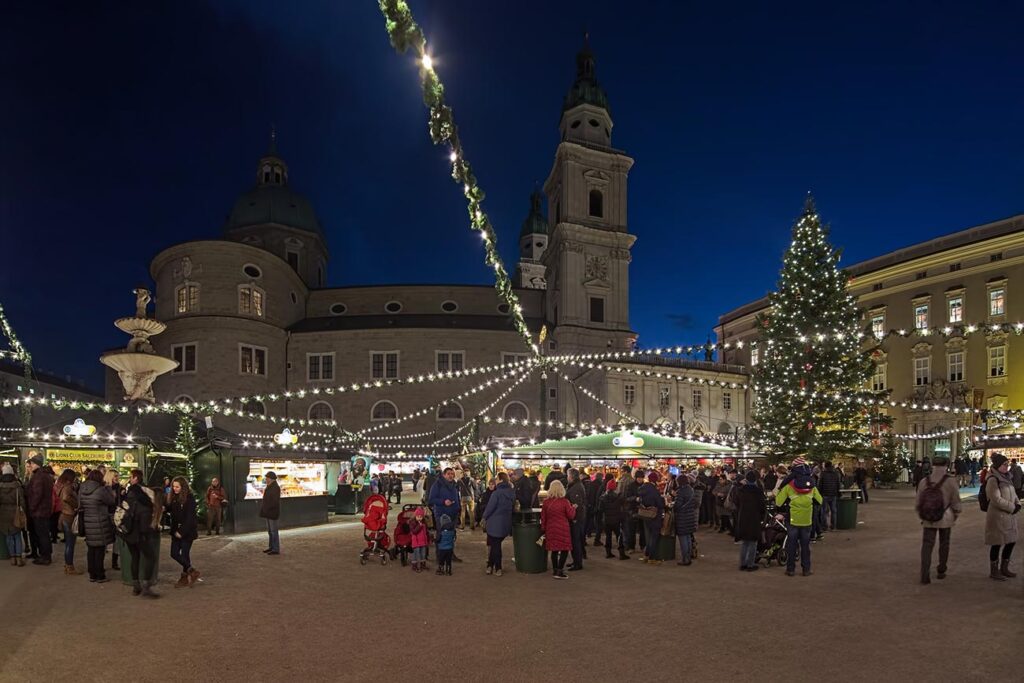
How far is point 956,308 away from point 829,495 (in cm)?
3320

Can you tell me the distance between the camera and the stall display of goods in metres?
18.9

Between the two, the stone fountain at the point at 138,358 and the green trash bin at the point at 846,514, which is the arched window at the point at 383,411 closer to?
the stone fountain at the point at 138,358

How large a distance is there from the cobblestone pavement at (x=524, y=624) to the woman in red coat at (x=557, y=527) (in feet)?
1.17

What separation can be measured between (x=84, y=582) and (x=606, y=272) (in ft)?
147

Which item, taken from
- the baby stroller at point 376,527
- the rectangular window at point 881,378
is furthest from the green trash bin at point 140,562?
the rectangular window at point 881,378

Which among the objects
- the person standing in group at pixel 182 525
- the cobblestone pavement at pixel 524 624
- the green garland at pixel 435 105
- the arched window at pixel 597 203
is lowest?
the cobblestone pavement at pixel 524 624

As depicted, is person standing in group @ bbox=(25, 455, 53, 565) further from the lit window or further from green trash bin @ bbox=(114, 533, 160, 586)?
the lit window

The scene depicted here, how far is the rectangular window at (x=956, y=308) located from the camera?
4241 centimetres

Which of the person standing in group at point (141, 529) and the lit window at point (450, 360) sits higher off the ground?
the lit window at point (450, 360)

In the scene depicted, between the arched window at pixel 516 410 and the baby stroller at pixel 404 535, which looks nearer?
the baby stroller at pixel 404 535

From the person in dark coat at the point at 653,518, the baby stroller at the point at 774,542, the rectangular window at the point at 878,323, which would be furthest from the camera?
the rectangular window at the point at 878,323

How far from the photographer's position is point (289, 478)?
20188 mm

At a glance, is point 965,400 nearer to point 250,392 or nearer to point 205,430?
point 205,430

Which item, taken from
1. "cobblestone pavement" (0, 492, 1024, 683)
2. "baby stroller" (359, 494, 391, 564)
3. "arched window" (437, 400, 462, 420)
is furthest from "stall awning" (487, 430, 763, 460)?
"arched window" (437, 400, 462, 420)
